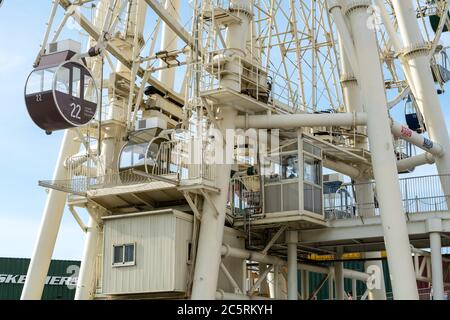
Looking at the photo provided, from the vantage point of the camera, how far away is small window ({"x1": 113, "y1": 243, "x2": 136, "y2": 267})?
33.1 meters

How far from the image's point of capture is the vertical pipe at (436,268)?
106 feet

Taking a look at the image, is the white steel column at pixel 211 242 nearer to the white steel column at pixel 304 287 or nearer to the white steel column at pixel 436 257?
the white steel column at pixel 436 257

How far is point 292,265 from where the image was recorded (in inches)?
1448

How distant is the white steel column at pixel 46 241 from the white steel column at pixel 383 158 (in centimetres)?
1764

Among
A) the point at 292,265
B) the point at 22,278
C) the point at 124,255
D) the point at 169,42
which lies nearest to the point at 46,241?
the point at 124,255

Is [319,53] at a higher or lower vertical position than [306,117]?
higher

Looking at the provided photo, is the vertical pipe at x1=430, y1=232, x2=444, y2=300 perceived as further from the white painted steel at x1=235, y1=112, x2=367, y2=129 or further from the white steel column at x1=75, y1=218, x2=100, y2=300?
the white steel column at x1=75, y1=218, x2=100, y2=300

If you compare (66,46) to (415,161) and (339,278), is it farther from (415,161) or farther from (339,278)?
(339,278)

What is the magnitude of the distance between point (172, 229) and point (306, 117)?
27.1 ft

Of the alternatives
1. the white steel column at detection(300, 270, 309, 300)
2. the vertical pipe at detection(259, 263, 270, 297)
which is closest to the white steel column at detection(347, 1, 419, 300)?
the vertical pipe at detection(259, 263, 270, 297)

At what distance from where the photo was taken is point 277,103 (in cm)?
3759

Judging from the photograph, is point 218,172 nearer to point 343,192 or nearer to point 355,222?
point 355,222
